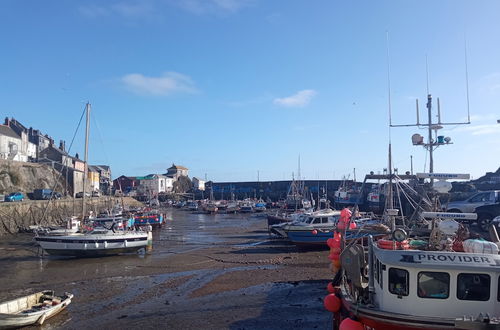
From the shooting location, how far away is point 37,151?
3393 inches

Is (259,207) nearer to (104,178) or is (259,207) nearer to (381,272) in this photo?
(104,178)

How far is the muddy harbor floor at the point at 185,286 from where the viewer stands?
13234 millimetres

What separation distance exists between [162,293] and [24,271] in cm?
988

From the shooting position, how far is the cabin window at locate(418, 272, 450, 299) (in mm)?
8141

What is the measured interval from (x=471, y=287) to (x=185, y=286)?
1232cm

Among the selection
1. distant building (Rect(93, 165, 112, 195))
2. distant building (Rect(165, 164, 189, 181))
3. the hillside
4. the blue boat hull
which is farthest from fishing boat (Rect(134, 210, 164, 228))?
distant building (Rect(165, 164, 189, 181))

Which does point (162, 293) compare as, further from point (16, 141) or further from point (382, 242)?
point (16, 141)

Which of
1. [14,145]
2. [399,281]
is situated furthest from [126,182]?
[399,281]

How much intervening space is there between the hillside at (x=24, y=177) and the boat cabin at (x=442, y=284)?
61005 millimetres

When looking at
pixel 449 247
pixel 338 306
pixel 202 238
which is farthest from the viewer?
pixel 202 238

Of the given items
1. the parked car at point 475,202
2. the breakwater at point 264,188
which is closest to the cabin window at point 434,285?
the parked car at point 475,202

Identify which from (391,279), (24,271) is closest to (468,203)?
(391,279)

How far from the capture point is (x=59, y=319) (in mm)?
13383

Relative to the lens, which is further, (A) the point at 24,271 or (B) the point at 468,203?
(B) the point at 468,203
